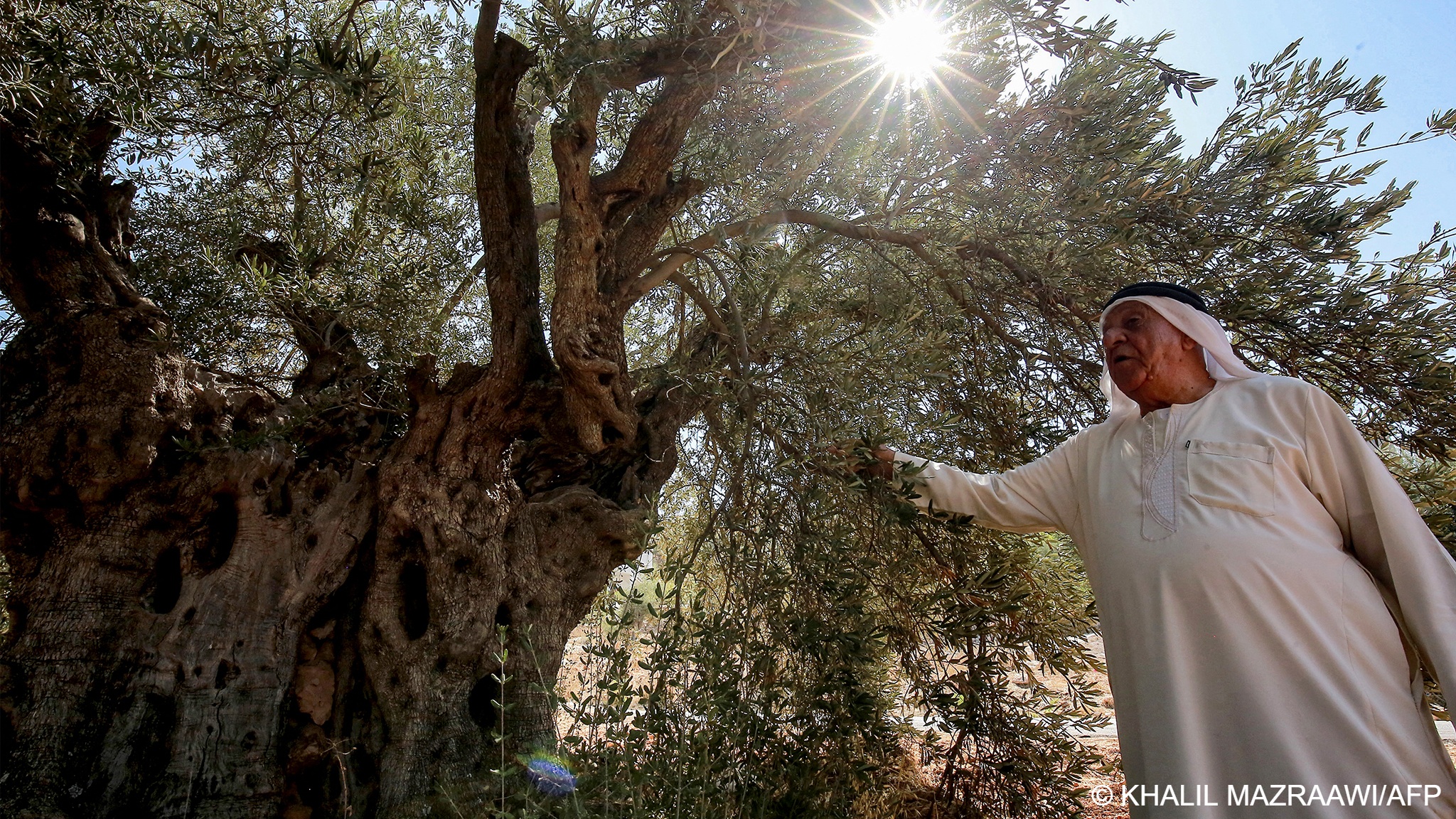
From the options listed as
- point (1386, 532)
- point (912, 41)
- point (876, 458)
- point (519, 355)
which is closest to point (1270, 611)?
point (1386, 532)

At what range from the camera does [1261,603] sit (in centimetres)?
222

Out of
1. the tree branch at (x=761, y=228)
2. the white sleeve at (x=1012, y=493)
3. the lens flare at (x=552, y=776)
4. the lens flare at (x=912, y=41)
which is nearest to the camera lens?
the lens flare at (x=552, y=776)

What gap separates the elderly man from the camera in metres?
2.08

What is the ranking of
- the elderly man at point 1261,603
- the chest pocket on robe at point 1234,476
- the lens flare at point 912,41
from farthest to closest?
1. the lens flare at point 912,41
2. the chest pocket on robe at point 1234,476
3. the elderly man at point 1261,603

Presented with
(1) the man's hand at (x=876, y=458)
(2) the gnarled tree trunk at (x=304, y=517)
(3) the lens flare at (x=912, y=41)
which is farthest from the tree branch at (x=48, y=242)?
(3) the lens flare at (x=912, y=41)

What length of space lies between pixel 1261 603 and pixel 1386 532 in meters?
0.39

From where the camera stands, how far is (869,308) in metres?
4.54

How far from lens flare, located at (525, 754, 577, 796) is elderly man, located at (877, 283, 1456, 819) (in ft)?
6.09

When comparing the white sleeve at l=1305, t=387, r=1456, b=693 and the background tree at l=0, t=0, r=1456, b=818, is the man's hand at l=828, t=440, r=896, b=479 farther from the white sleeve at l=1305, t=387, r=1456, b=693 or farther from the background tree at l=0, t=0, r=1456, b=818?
the white sleeve at l=1305, t=387, r=1456, b=693

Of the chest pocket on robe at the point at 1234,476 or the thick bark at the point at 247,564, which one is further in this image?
the thick bark at the point at 247,564

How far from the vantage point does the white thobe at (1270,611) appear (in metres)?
2.08

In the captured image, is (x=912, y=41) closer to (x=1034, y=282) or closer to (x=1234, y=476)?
(x=1034, y=282)

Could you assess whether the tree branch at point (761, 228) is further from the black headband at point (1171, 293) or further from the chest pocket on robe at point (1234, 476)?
the chest pocket on robe at point (1234, 476)

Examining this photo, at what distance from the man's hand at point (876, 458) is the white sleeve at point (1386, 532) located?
1331 mm
